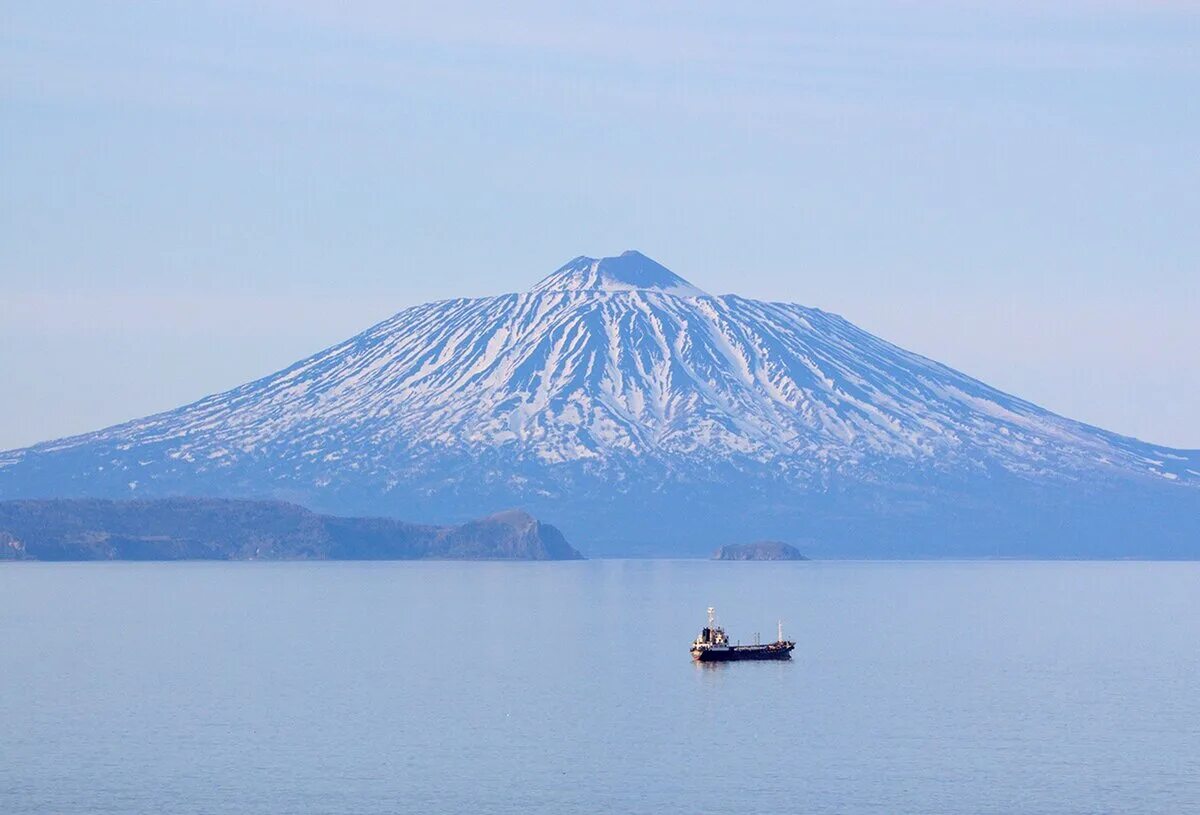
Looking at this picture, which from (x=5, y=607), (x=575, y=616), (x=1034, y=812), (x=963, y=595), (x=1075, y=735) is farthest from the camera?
(x=963, y=595)

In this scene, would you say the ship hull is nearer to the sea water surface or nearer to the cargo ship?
the cargo ship

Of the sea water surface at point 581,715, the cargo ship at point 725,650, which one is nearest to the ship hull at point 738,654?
the cargo ship at point 725,650

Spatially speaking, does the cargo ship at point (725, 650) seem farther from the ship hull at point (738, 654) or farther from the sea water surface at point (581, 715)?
the sea water surface at point (581, 715)

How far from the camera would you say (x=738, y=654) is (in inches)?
3644

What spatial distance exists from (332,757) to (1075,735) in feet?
72.3

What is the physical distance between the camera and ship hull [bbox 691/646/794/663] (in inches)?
3612

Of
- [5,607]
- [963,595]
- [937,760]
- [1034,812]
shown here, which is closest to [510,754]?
[937,760]

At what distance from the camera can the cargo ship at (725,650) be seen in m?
91.8

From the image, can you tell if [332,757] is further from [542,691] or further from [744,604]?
[744,604]

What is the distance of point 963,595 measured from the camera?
545 feet

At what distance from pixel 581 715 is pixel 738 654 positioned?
2372 centimetres

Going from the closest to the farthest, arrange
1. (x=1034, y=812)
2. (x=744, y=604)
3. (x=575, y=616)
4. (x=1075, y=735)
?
(x=1034, y=812)
(x=1075, y=735)
(x=575, y=616)
(x=744, y=604)

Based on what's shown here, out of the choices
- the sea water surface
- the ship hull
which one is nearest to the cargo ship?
the ship hull

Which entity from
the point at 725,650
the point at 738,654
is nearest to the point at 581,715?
the point at 725,650
